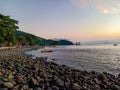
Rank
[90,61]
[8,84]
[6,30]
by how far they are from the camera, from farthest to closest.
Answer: [6,30]
[90,61]
[8,84]

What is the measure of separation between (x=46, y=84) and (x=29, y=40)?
177m

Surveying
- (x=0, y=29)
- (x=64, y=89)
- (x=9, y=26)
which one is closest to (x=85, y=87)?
(x=64, y=89)

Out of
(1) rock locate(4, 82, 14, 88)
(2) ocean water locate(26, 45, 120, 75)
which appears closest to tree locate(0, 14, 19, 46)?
(2) ocean water locate(26, 45, 120, 75)

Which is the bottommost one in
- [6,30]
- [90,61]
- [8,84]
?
[90,61]

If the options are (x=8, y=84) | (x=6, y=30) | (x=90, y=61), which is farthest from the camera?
(x=6, y=30)

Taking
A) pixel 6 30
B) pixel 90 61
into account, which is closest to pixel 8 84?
pixel 90 61

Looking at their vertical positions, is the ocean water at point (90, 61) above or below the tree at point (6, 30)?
below

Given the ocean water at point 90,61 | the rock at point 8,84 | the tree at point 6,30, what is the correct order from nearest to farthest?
the rock at point 8,84
the ocean water at point 90,61
the tree at point 6,30

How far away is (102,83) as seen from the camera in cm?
1509

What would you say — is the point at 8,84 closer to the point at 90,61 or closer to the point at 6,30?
the point at 90,61

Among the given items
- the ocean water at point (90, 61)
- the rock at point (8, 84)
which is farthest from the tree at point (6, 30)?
the rock at point (8, 84)

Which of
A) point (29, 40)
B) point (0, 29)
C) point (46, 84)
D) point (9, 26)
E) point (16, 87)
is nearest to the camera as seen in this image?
point (16, 87)

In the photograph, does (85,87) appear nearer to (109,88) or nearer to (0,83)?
(109,88)

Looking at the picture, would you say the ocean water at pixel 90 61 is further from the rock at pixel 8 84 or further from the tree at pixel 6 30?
the rock at pixel 8 84
